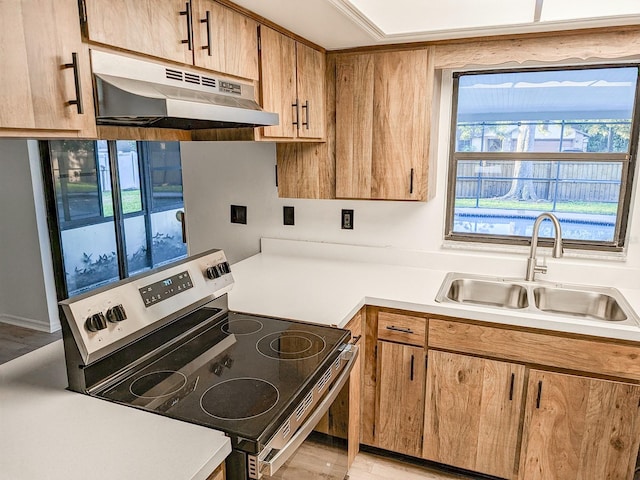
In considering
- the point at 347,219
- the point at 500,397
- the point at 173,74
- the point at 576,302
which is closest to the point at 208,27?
the point at 173,74

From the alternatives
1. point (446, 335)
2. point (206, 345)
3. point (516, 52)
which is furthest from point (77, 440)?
point (516, 52)

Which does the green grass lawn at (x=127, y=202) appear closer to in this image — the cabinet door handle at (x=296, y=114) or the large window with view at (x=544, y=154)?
the cabinet door handle at (x=296, y=114)

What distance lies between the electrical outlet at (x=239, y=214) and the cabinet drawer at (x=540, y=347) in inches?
57.3

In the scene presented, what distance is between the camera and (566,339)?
180cm

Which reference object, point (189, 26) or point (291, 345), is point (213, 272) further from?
point (189, 26)

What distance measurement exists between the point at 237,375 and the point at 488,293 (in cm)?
149

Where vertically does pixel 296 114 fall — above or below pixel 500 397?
above

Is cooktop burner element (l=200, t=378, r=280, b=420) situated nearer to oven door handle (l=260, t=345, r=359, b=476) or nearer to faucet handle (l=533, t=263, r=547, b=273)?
oven door handle (l=260, t=345, r=359, b=476)

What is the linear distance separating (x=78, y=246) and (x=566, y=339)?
3.89 metres

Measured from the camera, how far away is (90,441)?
40.8 inches

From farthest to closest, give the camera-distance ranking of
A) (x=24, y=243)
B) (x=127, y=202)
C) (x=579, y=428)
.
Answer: (x=127, y=202) < (x=24, y=243) < (x=579, y=428)

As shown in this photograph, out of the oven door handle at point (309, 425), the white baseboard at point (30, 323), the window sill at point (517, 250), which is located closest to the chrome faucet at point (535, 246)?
the window sill at point (517, 250)

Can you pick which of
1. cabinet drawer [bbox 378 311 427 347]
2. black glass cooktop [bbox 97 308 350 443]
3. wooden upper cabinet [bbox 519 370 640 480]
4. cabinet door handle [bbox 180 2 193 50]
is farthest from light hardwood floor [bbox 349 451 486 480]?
cabinet door handle [bbox 180 2 193 50]

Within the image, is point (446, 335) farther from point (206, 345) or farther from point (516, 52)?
point (516, 52)
